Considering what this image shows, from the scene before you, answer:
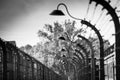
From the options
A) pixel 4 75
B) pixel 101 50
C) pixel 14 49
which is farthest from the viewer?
pixel 14 49

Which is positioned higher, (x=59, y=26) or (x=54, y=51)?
(x=59, y=26)

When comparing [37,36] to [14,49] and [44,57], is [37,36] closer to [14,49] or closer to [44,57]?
[44,57]

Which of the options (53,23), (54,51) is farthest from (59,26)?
(54,51)

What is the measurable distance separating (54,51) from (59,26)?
5130mm

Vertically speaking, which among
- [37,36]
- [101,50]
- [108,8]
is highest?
[37,36]

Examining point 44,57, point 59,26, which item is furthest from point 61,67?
point 59,26

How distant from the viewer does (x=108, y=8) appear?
25.9ft

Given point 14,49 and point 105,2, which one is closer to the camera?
point 105,2

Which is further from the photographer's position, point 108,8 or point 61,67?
point 61,67

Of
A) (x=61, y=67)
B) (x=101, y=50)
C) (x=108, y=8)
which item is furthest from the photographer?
(x=61, y=67)

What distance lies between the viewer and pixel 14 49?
38.7 feet

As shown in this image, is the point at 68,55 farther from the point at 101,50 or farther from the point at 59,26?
the point at 101,50

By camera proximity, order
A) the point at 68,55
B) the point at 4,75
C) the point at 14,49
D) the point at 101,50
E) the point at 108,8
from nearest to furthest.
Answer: the point at 108,8 → the point at 4,75 → the point at 101,50 → the point at 14,49 → the point at 68,55

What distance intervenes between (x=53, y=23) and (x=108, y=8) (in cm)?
4958
